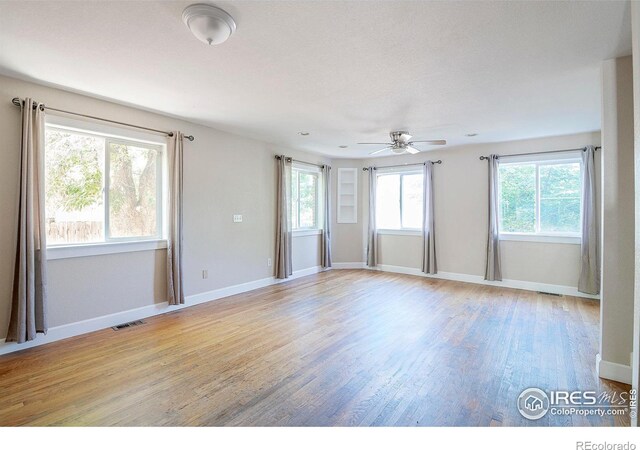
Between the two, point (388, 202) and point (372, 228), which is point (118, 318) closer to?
point (372, 228)

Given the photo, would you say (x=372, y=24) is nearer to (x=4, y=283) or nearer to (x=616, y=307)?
(x=616, y=307)

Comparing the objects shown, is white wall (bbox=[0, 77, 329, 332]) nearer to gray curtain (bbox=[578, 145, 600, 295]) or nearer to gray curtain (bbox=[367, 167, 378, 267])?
gray curtain (bbox=[367, 167, 378, 267])

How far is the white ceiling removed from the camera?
190cm

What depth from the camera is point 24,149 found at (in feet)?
9.38

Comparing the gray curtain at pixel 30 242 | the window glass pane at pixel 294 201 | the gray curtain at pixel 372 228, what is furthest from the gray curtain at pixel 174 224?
the gray curtain at pixel 372 228

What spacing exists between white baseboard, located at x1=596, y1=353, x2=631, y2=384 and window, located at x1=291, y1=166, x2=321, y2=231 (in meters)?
4.79

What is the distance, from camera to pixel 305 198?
6.54 meters

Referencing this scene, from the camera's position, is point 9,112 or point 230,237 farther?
point 230,237

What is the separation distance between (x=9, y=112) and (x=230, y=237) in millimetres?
2808

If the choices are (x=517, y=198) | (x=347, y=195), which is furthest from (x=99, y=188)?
(x=517, y=198)

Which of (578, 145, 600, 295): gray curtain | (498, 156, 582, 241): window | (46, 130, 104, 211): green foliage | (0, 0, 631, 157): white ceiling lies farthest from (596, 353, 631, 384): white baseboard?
(46, 130, 104, 211): green foliage

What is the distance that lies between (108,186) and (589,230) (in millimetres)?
6682

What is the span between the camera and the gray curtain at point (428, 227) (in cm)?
614
